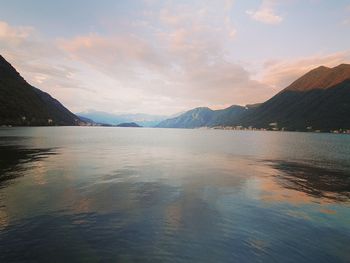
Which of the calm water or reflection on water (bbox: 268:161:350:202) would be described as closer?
the calm water

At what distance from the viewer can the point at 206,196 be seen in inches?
1394

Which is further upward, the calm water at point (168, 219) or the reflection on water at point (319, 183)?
the calm water at point (168, 219)

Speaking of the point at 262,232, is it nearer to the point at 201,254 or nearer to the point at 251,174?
the point at 201,254

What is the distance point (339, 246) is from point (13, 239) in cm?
2526

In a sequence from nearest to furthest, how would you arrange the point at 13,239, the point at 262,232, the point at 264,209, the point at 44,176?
the point at 13,239 < the point at 262,232 < the point at 264,209 < the point at 44,176

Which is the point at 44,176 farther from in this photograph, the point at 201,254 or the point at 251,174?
the point at 251,174

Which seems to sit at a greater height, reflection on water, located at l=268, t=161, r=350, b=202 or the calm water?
the calm water

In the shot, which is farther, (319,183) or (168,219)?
(319,183)

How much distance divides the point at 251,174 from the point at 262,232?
103 feet

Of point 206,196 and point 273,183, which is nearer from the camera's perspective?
point 206,196

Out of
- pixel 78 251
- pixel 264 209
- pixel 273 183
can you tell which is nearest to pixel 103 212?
pixel 78 251

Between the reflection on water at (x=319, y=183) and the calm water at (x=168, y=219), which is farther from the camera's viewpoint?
the reflection on water at (x=319, y=183)

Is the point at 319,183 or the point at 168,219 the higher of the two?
the point at 168,219

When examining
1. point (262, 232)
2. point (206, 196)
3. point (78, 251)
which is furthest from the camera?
point (206, 196)
